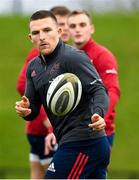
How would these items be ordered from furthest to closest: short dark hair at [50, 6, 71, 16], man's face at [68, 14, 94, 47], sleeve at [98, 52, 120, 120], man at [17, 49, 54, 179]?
man at [17, 49, 54, 179] → short dark hair at [50, 6, 71, 16] → man's face at [68, 14, 94, 47] → sleeve at [98, 52, 120, 120]

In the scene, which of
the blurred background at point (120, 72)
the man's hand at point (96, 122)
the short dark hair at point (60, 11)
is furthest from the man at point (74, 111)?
the blurred background at point (120, 72)

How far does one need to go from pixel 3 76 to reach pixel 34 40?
59.5 feet

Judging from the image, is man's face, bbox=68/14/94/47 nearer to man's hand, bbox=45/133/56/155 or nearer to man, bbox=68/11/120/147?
man, bbox=68/11/120/147

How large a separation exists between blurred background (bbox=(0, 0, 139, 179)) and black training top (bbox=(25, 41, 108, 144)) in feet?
27.3

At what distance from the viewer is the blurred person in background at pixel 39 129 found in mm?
9719

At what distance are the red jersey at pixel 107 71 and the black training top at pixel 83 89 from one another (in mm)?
1128

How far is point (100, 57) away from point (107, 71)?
0.74 ft

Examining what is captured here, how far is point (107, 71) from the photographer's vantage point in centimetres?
868

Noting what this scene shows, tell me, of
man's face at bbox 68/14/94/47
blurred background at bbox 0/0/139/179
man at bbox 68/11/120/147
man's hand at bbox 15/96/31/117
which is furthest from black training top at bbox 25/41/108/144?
blurred background at bbox 0/0/139/179

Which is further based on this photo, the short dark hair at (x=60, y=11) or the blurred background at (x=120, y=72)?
the blurred background at (x=120, y=72)

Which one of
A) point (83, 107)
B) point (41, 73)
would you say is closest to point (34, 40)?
point (41, 73)

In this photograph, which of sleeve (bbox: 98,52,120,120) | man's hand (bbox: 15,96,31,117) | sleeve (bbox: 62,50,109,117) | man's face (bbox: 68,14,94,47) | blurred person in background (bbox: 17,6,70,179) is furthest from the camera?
blurred person in background (bbox: 17,6,70,179)

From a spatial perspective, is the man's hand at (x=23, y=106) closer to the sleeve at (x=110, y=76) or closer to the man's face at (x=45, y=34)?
the man's face at (x=45, y=34)

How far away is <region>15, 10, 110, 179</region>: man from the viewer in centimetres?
722
